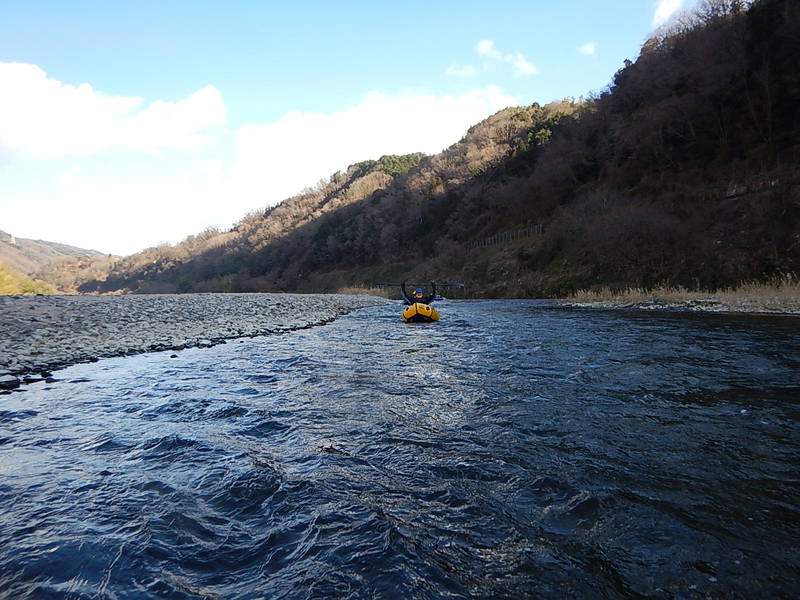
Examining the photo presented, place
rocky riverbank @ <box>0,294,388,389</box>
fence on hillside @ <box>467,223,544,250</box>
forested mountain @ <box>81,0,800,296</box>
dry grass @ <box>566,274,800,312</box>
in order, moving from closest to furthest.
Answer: rocky riverbank @ <box>0,294,388,389</box> < dry grass @ <box>566,274,800,312</box> < forested mountain @ <box>81,0,800,296</box> < fence on hillside @ <box>467,223,544,250</box>

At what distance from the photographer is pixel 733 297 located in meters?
21.8

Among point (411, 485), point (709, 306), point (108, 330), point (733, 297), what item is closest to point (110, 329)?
point (108, 330)

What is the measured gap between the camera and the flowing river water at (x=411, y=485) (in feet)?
10.5

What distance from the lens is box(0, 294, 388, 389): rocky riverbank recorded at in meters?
11.7

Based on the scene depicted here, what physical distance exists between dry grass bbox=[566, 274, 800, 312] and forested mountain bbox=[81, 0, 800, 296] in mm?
2884

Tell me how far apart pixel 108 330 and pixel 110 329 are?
9.1 inches

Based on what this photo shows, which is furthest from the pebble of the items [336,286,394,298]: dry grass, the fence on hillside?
the fence on hillside

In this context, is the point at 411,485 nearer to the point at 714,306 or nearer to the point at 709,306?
the point at 714,306

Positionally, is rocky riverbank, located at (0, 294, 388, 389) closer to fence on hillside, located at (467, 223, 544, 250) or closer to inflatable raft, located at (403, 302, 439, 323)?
inflatable raft, located at (403, 302, 439, 323)

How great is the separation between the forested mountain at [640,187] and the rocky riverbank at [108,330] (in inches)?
973

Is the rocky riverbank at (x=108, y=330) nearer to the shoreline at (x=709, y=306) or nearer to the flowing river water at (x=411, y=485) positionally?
the flowing river water at (x=411, y=485)

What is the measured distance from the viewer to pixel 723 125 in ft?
134

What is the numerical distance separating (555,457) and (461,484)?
1.35m

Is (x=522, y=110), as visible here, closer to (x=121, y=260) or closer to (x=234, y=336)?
(x=234, y=336)
